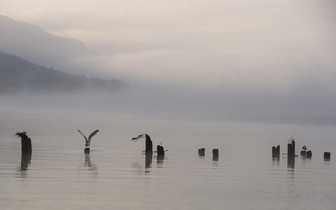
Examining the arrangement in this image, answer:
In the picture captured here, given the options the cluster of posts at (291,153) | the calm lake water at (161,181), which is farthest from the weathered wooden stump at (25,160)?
the cluster of posts at (291,153)

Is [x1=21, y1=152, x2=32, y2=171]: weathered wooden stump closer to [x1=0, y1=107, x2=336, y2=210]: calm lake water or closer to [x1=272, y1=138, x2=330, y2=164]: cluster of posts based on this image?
[x1=0, y1=107, x2=336, y2=210]: calm lake water

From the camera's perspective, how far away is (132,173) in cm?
4869

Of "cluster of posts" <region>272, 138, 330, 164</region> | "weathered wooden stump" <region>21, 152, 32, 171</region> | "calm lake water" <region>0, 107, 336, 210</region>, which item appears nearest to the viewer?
"calm lake water" <region>0, 107, 336, 210</region>

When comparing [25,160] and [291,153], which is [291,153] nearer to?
[291,153]

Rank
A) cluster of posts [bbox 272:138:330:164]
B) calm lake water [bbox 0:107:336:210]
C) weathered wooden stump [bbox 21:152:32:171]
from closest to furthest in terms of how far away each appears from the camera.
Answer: calm lake water [bbox 0:107:336:210]
weathered wooden stump [bbox 21:152:32:171]
cluster of posts [bbox 272:138:330:164]

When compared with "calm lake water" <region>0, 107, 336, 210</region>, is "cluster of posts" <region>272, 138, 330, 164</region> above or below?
above

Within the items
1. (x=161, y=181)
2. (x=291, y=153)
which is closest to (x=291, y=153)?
(x=291, y=153)

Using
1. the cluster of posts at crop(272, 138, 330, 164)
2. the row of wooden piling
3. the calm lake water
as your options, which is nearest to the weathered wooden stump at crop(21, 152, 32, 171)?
the calm lake water

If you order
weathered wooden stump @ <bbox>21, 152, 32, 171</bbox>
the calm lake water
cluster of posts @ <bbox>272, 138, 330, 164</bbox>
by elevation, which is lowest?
the calm lake water

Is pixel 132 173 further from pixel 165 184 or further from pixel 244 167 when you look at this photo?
pixel 244 167

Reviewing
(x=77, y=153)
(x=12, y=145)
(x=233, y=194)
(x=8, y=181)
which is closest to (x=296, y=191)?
(x=233, y=194)

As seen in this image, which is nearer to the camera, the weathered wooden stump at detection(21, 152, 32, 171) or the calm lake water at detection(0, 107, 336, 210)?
the calm lake water at detection(0, 107, 336, 210)

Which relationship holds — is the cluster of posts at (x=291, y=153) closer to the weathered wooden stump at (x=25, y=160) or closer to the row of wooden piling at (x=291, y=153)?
the row of wooden piling at (x=291, y=153)

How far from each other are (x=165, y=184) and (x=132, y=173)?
524 centimetres
